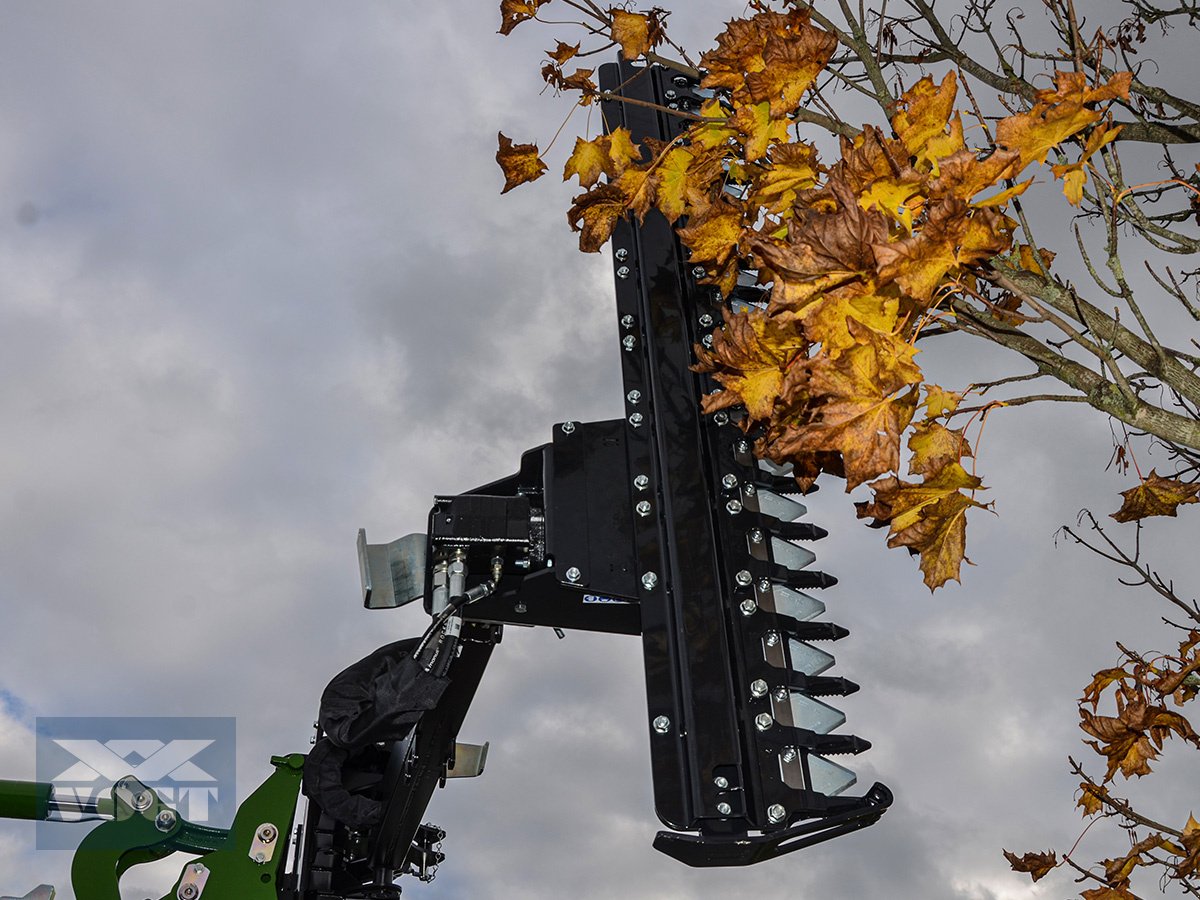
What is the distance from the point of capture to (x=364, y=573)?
3.59 m

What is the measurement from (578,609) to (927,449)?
142 cm

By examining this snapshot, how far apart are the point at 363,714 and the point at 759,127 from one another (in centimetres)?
244

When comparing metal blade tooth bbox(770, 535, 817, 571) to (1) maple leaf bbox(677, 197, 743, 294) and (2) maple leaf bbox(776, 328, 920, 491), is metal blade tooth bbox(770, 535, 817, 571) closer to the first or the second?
(1) maple leaf bbox(677, 197, 743, 294)

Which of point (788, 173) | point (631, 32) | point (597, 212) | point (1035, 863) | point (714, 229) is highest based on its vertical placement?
point (631, 32)

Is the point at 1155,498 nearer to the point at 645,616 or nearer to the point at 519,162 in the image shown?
the point at 645,616

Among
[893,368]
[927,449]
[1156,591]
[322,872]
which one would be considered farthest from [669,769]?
[1156,591]

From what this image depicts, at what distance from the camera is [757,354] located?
2639 mm

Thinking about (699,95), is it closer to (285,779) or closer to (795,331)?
(795,331)

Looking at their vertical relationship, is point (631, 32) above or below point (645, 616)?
above

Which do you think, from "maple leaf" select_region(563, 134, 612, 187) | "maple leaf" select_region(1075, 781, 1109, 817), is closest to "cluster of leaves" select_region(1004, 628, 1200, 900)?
"maple leaf" select_region(1075, 781, 1109, 817)

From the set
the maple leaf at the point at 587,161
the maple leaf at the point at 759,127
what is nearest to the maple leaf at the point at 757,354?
the maple leaf at the point at 759,127

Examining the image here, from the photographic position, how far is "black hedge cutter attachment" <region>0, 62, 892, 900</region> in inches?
115

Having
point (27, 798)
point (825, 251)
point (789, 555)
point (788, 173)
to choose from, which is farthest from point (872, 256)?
point (27, 798)

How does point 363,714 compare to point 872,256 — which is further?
point 363,714
